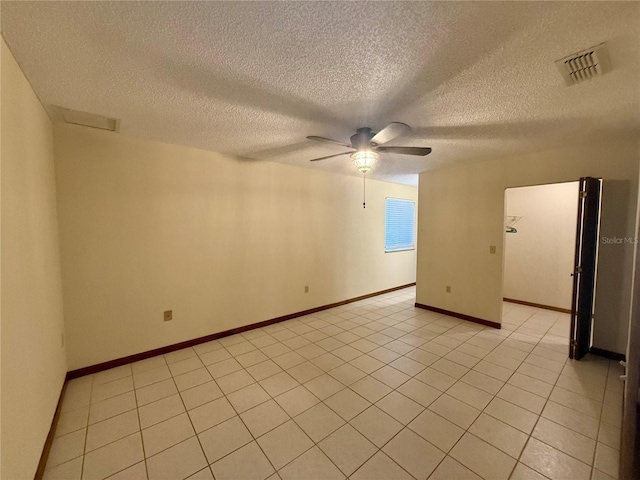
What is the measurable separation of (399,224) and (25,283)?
220 inches

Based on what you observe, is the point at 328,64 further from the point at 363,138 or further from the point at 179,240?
the point at 179,240

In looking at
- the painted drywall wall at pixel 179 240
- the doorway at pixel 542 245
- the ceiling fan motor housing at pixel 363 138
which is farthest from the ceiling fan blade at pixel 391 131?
the doorway at pixel 542 245

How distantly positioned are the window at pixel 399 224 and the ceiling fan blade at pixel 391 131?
3.40 metres

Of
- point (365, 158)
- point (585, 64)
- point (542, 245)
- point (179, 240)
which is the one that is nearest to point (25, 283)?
point (179, 240)

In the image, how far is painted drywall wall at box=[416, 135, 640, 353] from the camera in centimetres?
275

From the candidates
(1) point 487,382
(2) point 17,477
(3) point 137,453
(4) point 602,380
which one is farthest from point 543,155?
(2) point 17,477

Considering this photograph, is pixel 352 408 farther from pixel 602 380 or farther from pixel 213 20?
pixel 213 20

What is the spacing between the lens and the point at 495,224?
11.9ft

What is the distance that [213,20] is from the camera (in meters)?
1.16

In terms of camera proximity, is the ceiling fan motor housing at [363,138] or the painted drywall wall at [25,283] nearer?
the painted drywall wall at [25,283]

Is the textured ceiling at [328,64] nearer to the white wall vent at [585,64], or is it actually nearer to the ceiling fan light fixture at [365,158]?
the white wall vent at [585,64]

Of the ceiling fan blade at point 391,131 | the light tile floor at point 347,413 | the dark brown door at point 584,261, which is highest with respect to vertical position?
the ceiling fan blade at point 391,131

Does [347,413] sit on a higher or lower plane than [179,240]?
lower

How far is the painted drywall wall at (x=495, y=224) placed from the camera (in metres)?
2.75
